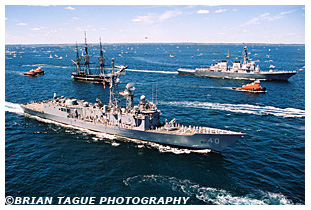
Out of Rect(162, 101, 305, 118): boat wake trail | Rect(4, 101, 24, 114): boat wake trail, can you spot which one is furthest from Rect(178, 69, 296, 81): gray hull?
Rect(4, 101, 24, 114): boat wake trail

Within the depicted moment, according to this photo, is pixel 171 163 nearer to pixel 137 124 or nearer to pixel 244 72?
pixel 137 124

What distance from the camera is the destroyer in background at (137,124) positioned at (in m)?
38.4

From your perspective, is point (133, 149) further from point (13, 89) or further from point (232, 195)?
point (13, 89)

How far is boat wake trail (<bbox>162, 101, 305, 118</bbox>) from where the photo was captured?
2336 inches

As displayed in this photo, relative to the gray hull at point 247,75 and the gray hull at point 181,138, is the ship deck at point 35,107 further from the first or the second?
the gray hull at point 247,75

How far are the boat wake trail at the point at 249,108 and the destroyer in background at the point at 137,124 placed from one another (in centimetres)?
2262

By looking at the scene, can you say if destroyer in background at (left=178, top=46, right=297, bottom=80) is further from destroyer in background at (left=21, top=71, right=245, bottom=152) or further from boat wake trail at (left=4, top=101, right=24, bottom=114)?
boat wake trail at (left=4, top=101, right=24, bottom=114)

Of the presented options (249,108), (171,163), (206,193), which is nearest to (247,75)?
(249,108)

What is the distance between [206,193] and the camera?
28438 mm

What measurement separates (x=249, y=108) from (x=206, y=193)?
4322 centimetres

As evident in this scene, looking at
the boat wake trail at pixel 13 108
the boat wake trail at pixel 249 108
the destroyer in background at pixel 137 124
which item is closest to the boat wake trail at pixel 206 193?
the destroyer in background at pixel 137 124

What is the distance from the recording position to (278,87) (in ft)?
305

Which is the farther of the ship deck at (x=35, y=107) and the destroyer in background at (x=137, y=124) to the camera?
the ship deck at (x=35, y=107)

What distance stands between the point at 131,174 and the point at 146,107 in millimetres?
14810
